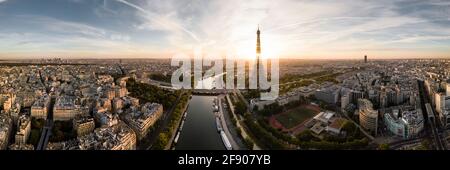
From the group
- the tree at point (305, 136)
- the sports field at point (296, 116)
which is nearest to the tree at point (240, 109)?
the sports field at point (296, 116)

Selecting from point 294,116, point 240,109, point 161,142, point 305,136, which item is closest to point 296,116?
point 294,116

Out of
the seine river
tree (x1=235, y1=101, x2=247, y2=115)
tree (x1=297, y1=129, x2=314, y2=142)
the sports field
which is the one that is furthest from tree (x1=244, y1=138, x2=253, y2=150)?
tree (x1=235, y1=101, x2=247, y2=115)

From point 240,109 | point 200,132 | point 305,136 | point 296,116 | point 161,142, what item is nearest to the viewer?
point 161,142

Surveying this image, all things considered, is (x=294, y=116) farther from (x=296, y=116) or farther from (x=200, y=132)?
(x=200, y=132)

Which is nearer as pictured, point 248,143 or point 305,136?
point 248,143
